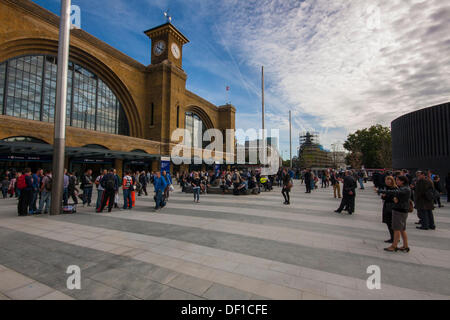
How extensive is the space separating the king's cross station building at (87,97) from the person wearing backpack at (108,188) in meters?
12.6

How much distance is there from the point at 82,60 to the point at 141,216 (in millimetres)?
30390

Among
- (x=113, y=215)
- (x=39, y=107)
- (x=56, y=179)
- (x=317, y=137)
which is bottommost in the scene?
(x=113, y=215)

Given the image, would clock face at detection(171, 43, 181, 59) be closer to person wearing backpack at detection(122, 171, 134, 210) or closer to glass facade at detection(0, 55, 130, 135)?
glass facade at detection(0, 55, 130, 135)

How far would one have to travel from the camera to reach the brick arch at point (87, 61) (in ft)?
72.5

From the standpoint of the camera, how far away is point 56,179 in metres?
8.63

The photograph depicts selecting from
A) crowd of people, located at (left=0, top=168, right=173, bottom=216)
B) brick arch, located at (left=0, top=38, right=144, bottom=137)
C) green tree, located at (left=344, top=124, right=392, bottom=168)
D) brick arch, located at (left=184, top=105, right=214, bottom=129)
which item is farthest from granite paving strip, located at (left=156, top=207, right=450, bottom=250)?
green tree, located at (left=344, top=124, right=392, bottom=168)

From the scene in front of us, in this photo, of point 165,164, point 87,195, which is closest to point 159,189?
point 87,195

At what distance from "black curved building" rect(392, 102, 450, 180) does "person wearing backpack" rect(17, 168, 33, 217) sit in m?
28.6

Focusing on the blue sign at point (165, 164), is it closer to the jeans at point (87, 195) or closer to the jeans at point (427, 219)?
the jeans at point (87, 195)

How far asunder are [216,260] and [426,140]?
27536mm

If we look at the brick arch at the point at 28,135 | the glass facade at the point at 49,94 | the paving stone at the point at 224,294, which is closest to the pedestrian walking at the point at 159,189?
the paving stone at the point at 224,294

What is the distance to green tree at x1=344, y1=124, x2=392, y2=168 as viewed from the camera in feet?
198
